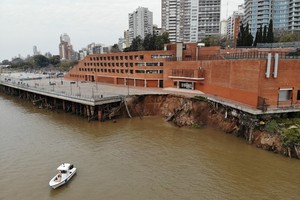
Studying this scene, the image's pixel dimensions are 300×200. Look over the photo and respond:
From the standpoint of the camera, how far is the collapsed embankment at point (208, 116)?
26.8 metres

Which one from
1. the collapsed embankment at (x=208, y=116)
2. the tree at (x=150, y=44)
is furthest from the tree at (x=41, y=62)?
the collapsed embankment at (x=208, y=116)

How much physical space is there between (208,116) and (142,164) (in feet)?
51.6

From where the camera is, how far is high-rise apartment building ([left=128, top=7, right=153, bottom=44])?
171875 millimetres

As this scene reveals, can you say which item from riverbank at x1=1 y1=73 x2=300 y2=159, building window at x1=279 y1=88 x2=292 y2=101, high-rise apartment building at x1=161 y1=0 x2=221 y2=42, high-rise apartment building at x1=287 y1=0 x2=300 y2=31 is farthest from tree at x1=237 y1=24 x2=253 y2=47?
high-rise apartment building at x1=161 y1=0 x2=221 y2=42

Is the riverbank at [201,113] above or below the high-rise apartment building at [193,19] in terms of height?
below

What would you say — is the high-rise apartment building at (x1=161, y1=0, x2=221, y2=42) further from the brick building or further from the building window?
the building window

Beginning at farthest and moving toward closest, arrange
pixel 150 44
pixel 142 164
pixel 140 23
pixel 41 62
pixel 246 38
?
pixel 41 62 < pixel 140 23 < pixel 150 44 < pixel 246 38 < pixel 142 164

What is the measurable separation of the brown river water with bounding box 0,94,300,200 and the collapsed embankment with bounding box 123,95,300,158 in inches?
42.9

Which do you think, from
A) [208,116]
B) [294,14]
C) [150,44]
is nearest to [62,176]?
[208,116]

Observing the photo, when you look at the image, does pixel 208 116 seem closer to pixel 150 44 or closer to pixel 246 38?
pixel 246 38

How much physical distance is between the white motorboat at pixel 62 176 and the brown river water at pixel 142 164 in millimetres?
520

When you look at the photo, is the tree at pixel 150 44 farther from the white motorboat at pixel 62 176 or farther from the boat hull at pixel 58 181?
the boat hull at pixel 58 181

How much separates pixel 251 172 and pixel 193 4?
4921 inches

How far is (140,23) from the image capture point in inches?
6786
